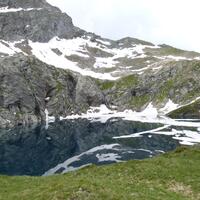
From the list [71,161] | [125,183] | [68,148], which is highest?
[125,183]

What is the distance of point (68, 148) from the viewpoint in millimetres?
145500

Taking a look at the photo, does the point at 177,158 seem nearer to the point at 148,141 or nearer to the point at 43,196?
the point at 43,196

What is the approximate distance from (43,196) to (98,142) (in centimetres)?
12681

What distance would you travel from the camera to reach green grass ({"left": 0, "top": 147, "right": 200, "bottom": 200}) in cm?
2914

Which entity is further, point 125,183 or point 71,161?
point 71,161

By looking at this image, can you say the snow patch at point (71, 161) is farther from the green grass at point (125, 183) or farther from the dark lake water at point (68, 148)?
the green grass at point (125, 183)

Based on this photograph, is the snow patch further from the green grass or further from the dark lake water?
the green grass

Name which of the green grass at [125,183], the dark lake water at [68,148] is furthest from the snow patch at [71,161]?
the green grass at [125,183]

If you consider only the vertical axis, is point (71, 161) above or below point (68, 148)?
below

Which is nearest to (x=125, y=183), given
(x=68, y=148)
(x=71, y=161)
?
(x=71, y=161)

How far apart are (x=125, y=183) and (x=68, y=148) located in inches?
4403

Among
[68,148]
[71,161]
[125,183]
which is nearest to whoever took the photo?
[125,183]

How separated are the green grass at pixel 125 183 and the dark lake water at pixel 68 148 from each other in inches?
2305

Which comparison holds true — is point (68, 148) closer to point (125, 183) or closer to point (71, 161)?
point (71, 161)
